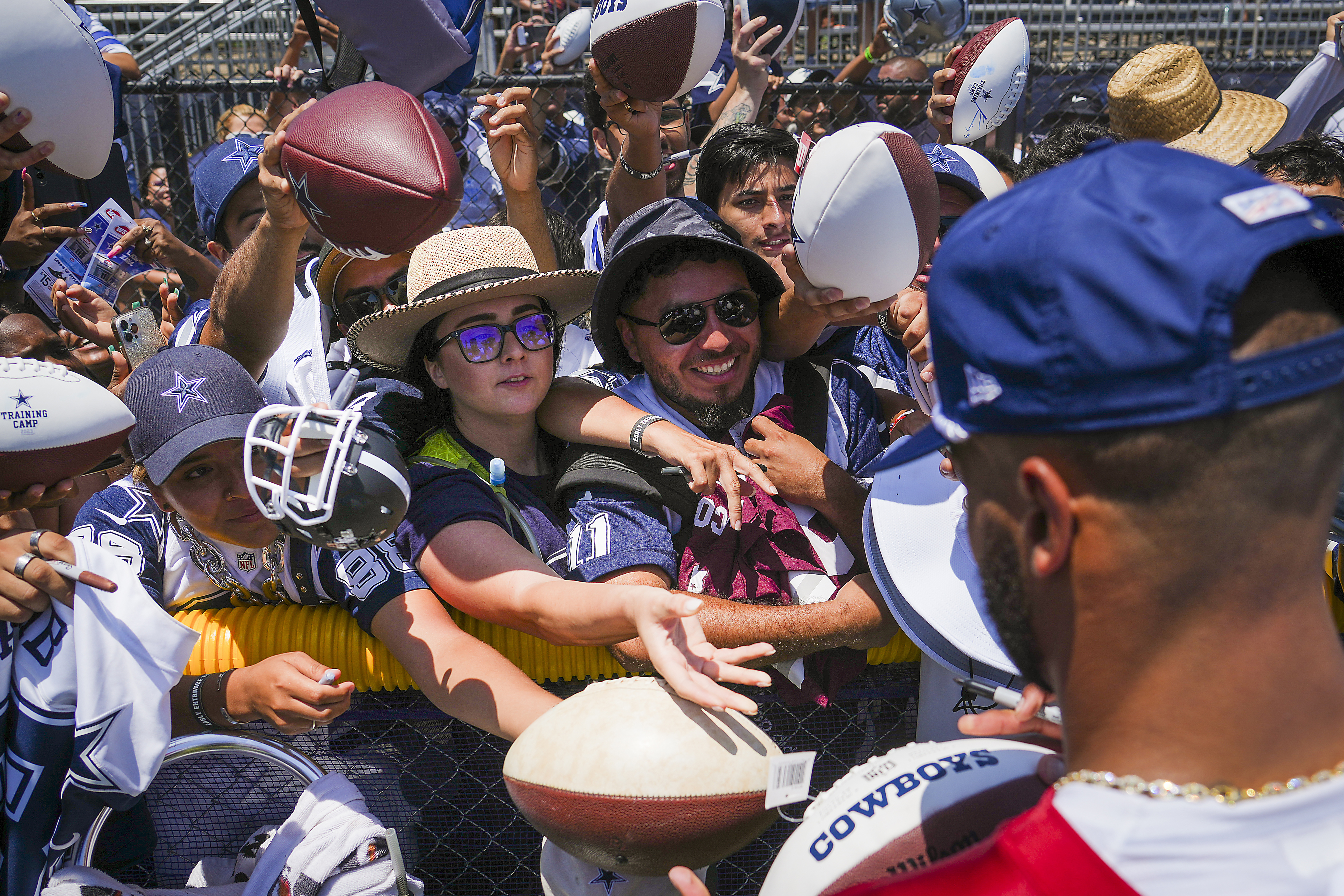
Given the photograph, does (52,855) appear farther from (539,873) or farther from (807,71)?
(807,71)

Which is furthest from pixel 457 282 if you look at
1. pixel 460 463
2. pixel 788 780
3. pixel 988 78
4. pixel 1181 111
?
pixel 1181 111

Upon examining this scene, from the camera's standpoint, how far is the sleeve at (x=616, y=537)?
2.49m

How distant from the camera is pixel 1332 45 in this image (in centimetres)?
485

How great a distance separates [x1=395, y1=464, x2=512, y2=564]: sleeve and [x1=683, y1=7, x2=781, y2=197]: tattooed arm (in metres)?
2.47

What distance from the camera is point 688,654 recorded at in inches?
78.0

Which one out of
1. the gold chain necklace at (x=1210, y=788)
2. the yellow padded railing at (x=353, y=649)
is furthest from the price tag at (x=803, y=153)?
the gold chain necklace at (x=1210, y=788)

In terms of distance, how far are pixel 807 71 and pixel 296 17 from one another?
12.9 feet

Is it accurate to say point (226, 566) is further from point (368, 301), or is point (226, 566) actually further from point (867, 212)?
point (867, 212)

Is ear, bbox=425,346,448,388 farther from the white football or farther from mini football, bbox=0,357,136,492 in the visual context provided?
the white football

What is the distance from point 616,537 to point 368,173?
1.16m

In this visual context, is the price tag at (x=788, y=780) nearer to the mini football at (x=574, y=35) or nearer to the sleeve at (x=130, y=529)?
the sleeve at (x=130, y=529)

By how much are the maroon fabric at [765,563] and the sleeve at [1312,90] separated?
3820mm

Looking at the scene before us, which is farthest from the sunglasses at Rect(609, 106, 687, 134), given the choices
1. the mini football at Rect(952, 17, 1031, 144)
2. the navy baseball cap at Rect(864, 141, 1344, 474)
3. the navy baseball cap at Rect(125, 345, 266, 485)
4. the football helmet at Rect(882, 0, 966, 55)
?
the navy baseball cap at Rect(864, 141, 1344, 474)

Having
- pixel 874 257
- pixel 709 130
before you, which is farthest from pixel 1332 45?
pixel 874 257
